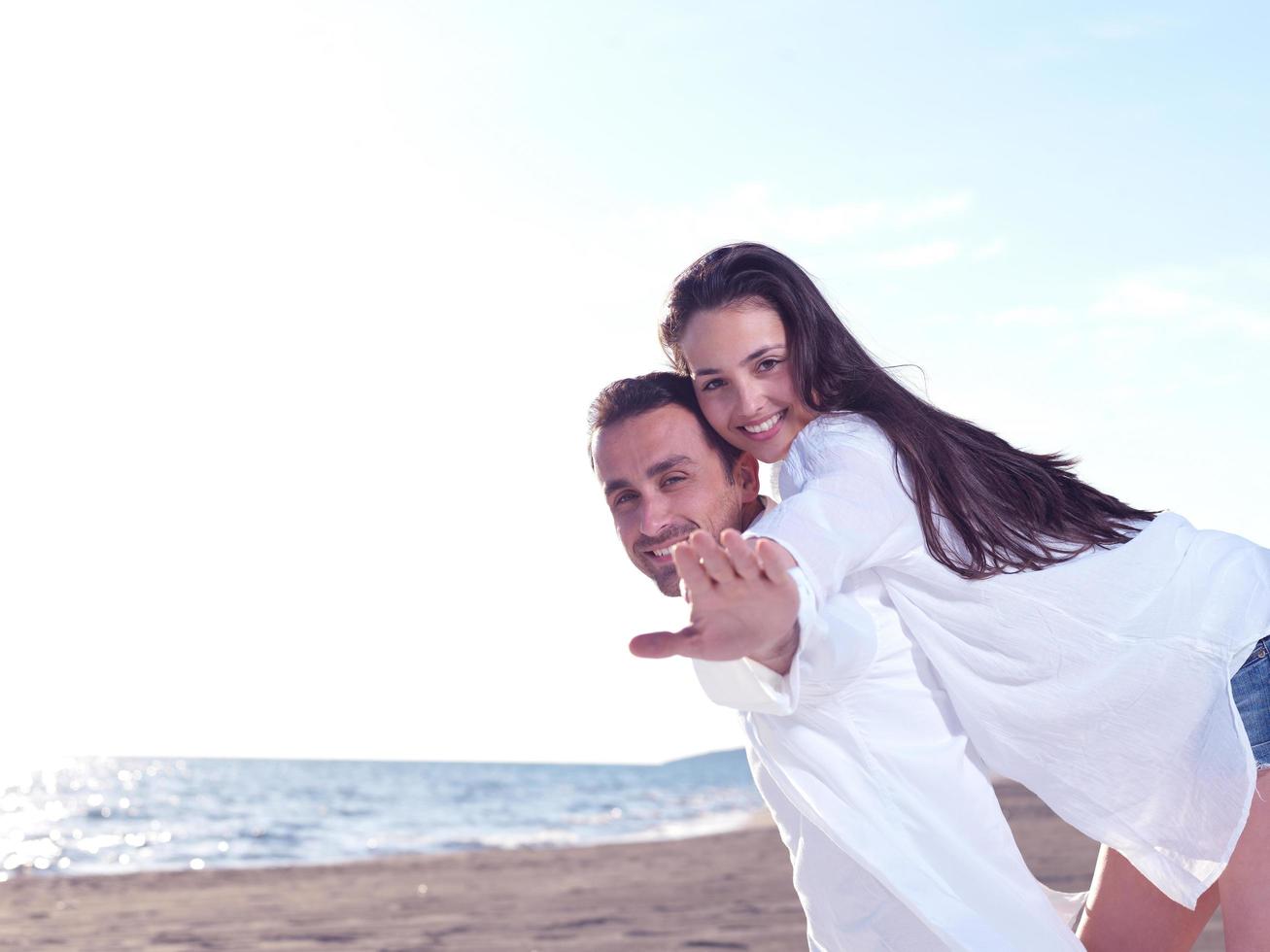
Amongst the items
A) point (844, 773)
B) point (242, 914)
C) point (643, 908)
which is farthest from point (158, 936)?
point (844, 773)

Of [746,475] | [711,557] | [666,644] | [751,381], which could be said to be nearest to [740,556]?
[711,557]

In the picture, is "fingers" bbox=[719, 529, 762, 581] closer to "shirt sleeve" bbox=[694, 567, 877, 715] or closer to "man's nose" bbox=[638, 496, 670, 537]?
"shirt sleeve" bbox=[694, 567, 877, 715]

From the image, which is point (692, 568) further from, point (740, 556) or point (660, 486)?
point (660, 486)

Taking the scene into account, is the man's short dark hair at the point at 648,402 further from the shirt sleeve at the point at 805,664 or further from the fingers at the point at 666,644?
the fingers at the point at 666,644

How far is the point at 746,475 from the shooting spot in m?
2.92

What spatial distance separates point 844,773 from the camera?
2123mm

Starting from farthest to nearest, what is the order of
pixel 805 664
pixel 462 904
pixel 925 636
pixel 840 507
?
1. pixel 462 904
2. pixel 925 636
3. pixel 840 507
4. pixel 805 664

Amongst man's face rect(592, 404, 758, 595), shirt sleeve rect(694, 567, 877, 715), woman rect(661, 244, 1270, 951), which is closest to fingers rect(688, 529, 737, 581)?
shirt sleeve rect(694, 567, 877, 715)

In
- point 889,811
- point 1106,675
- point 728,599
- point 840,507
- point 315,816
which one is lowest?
point 315,816

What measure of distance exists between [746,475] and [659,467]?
11.5 inches

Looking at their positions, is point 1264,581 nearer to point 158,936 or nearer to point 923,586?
point 923,586

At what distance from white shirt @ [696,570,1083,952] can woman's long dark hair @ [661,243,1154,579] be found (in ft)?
0.71

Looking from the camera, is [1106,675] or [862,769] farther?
[1106,675]

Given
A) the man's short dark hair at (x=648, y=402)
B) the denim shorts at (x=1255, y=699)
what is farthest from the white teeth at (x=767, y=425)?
the denim shorts at (x=1255, y=699)
